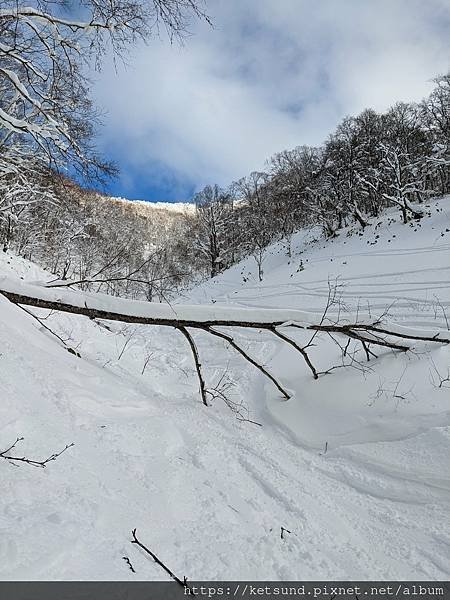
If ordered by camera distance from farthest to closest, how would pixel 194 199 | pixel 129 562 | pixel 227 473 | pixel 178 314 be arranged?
pixel 194 199 → pixel 178 314 → pixel 227 473 → pixel 129 562

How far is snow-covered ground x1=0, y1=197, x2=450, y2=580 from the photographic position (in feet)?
5.93

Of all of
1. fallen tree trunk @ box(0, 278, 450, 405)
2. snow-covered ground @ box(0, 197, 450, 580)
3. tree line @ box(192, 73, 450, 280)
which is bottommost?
snow-covered ground @ box(0, 197, 450, 580)

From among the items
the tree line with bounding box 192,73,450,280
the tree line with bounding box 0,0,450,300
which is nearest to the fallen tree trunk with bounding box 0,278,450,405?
the tree line with bounding box 0,0,450,300

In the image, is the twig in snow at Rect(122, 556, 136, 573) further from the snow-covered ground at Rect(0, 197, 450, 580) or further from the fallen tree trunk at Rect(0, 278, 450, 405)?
the fallen tree trunk at Rect(0, 278, 450, 405)

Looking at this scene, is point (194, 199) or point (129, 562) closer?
point (129, 562)

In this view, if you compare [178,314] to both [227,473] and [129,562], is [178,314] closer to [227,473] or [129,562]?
[227,473]

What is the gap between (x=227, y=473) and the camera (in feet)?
9.56

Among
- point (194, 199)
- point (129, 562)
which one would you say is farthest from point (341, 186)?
point (129, 562)

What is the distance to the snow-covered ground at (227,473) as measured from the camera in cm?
181

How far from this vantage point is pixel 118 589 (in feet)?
4.88

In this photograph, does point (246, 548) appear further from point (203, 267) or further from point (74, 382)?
point (203, 267)

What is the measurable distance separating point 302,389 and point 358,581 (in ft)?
8.50

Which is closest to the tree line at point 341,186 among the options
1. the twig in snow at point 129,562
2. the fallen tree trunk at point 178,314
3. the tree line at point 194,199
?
the tree line at point 194,199

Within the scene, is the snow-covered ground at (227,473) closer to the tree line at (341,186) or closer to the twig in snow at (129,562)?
the twig in snow at (129,562)
